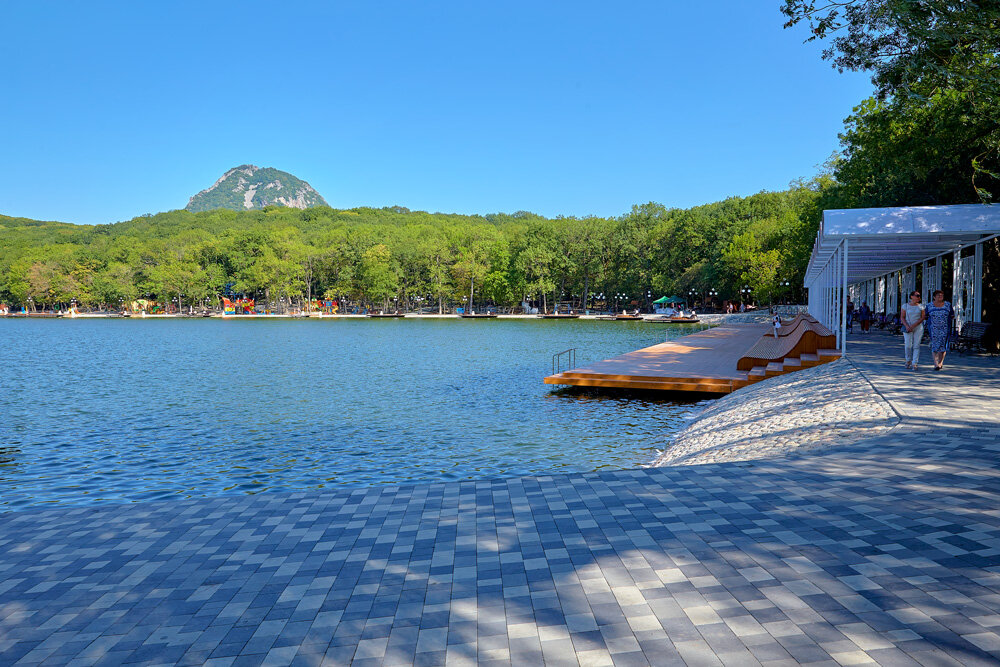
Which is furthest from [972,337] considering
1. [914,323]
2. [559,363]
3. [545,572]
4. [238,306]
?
[238,306]

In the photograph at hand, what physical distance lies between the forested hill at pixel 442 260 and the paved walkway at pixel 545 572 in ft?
187

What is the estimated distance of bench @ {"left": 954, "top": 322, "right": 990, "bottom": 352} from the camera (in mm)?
13492

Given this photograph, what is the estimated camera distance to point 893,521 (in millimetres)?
4211

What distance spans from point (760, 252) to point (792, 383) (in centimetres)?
5689

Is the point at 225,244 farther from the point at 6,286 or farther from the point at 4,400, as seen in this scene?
the point at 4,400

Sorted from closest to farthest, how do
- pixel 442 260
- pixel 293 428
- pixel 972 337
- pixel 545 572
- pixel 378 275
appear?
pixel 545 572, pixel 293 428, pixel 972 337, pixel 378 275, pixel 442 260

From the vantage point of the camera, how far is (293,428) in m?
13.3

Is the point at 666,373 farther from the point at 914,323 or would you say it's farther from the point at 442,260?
the point at 442,260

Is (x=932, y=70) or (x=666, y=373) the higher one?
(x=932, y=70)

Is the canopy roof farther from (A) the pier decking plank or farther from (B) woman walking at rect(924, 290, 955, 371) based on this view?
(A) the pier decking plank

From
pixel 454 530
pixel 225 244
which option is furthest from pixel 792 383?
pixel 225 244

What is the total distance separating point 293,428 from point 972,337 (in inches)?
586

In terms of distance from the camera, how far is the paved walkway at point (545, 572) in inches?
116

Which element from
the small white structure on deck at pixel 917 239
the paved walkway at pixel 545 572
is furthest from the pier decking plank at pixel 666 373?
the paved walkway at pixel 545 572
